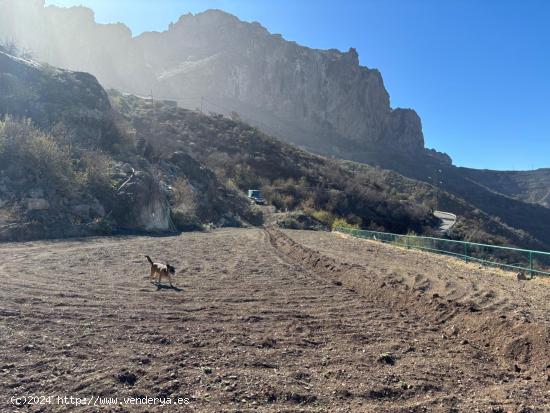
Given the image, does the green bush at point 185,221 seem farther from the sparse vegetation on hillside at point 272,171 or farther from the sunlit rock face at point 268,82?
the sunlit rock face at point 268,82

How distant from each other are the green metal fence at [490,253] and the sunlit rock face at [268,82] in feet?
418

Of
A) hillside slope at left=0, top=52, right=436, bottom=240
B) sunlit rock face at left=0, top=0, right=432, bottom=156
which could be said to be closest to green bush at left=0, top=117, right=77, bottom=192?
hillside slope at left=0, top=52, right=436, bottom=240

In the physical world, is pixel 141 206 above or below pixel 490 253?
above

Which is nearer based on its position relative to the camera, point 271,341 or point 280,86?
point 271,341

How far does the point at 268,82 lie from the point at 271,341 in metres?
174

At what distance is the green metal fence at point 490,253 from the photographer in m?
12.2

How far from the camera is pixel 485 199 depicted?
4102 inches

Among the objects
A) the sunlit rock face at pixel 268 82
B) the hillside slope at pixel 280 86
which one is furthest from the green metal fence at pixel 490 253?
the sunlit rock face at pixel 268 82

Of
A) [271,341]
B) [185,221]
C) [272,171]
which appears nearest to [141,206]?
[185,221]

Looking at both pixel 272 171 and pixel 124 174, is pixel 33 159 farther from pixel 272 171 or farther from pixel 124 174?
pixel 272 171

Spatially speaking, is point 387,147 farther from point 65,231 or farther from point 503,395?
point 503,395

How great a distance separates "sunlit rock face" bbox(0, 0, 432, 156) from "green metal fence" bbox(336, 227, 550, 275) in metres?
127

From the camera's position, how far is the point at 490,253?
1492 centimetres

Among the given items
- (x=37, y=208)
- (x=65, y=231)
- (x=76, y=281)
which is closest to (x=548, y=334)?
(x=76, y=281)
